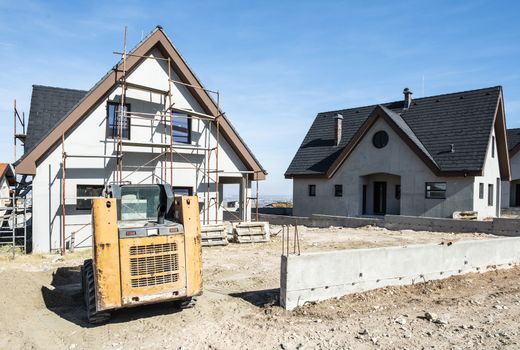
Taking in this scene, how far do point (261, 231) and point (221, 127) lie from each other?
16.0 ft

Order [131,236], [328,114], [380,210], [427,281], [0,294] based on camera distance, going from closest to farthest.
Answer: [131,236]
[0,294]
[427,281]
[380,210]
[328,114]

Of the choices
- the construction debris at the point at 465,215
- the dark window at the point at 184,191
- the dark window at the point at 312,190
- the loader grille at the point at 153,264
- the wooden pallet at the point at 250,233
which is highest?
the dark window at the point at 184,191

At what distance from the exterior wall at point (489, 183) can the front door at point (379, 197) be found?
5.51 metres

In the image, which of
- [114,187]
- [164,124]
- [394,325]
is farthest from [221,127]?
[394,325]

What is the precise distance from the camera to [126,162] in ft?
49.8

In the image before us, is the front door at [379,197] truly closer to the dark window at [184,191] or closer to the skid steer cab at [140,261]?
the dark window at [184,191]

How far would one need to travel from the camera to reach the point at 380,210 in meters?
25.5

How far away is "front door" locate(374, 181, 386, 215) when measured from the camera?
2530 centimetres

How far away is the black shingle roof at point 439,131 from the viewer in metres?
21.2

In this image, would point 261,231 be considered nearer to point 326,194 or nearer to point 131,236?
point 131,236

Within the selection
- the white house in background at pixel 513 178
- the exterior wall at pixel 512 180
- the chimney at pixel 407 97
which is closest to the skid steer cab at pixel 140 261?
the chimney at pixel 407 97

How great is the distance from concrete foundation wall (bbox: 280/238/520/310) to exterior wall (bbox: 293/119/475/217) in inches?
437

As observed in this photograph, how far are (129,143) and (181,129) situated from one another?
271 cm

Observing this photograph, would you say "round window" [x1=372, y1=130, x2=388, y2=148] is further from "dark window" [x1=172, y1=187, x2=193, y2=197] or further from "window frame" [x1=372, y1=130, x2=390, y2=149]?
"dark window" [x1=172, y1=187, x2=193, y2=197]
